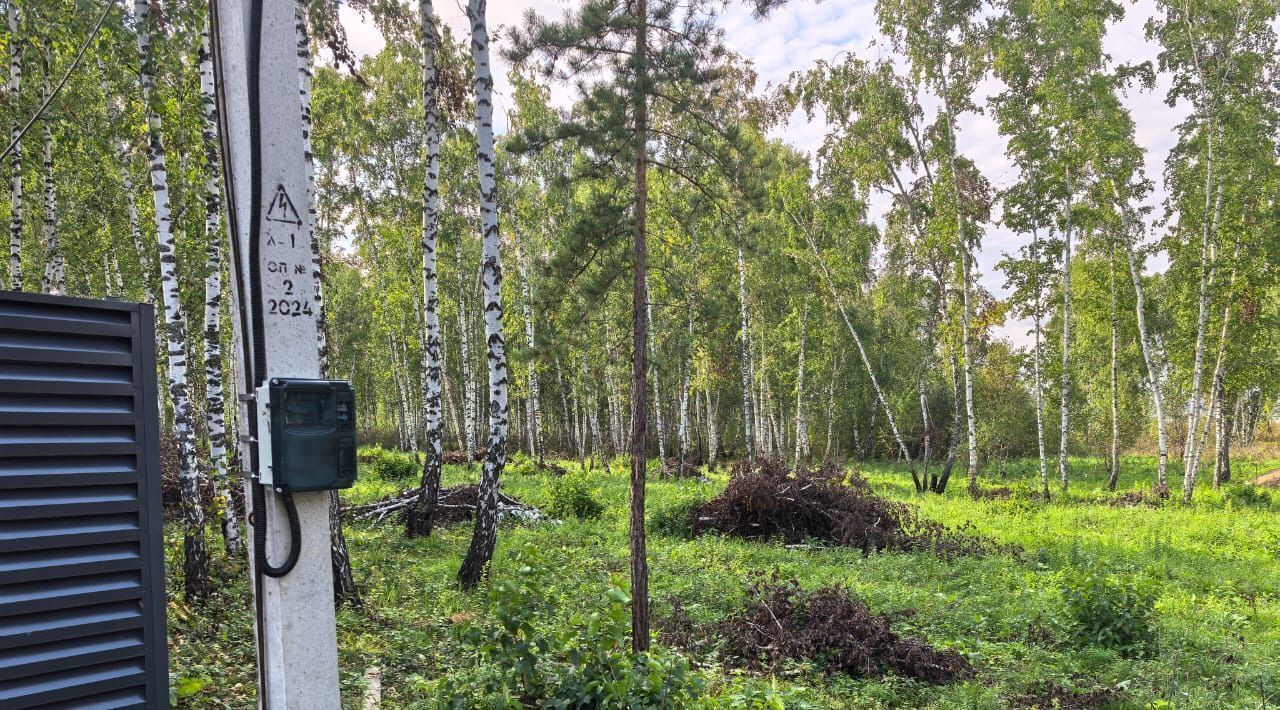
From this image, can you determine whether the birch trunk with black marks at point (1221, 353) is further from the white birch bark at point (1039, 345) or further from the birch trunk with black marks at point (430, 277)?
the birch trunk with black marks at point (430, 277)

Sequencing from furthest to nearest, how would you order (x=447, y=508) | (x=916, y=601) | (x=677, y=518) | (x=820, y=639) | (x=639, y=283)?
(x=447, y=508) < (x=677, y=518) < (x=916, y=601) < (x=639, y=283) < (x=820, y=639)

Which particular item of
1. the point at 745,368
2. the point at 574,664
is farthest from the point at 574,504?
the point at 574,664

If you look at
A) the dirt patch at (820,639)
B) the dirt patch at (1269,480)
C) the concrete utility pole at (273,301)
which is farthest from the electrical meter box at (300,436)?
the dirt patch at (1269,480)

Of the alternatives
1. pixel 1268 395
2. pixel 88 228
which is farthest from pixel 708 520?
pixel 1268 395

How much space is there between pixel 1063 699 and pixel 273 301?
230 inches

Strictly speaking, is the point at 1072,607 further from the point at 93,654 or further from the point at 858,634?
the point at 93,654

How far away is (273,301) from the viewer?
55.4 inches

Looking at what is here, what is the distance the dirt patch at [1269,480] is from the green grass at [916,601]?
24.7 feet

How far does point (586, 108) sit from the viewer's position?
253 inches

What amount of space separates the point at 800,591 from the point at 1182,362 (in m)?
16.8

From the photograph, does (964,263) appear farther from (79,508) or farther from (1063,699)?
(79,508)

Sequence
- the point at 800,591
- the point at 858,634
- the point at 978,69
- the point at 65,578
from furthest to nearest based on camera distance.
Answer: the point at 978,69 → the point at 800,591 → the point at 858,634 → the point at 65,578

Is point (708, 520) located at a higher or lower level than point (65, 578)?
lower

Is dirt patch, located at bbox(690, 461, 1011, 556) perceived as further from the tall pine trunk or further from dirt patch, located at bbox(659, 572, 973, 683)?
the tall pine trunk
